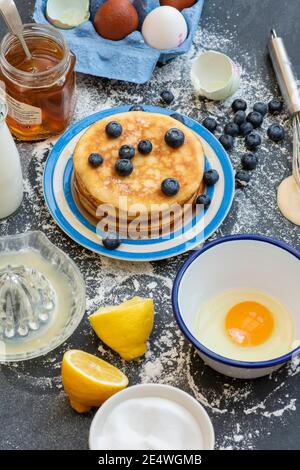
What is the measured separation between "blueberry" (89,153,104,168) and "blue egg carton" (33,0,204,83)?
271mm

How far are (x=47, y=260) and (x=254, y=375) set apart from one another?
0.40 metres

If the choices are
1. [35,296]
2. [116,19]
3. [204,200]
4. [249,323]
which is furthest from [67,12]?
[249,323]

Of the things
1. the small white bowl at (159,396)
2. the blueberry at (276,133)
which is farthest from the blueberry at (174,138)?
the small white bowl at (159,396)

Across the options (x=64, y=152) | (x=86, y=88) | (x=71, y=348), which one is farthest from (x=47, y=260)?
(x=86, y=88)

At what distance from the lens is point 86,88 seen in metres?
1.67

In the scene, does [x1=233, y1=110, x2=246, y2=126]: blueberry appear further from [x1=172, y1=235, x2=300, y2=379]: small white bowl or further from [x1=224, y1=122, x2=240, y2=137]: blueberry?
[x1=172, y1=235, x2=300, y2=379]: small white bowl

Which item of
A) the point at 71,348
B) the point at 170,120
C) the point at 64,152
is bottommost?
the point at 71,348

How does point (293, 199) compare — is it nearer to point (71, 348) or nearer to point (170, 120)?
point (170, 120)

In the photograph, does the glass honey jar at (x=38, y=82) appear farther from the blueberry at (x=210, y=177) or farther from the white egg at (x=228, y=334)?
the white egg at (x=228, y=334)

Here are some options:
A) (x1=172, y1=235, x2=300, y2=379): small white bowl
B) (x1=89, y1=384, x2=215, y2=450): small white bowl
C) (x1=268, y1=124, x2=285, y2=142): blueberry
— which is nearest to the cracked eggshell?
(x1=268, y1=124, x2=285, y2=142): blueberry

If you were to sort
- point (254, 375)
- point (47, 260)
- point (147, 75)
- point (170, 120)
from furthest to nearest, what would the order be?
point (147, 75) < point (170, 120) < point (47, 260) < point (254, 375)

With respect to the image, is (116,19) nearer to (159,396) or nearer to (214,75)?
(214,75)

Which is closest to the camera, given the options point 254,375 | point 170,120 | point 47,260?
point 254,375

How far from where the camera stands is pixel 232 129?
159cm
